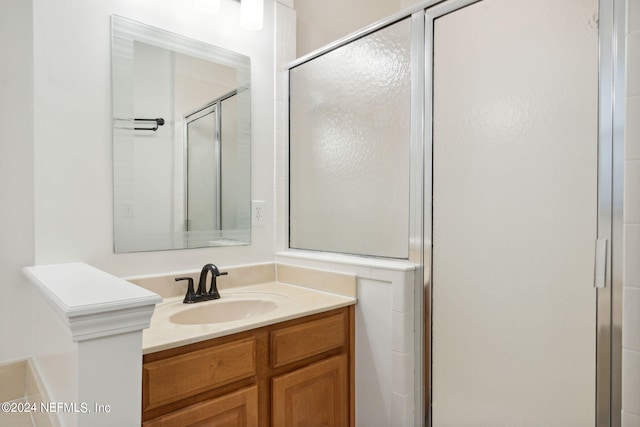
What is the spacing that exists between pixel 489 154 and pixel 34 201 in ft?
5.07

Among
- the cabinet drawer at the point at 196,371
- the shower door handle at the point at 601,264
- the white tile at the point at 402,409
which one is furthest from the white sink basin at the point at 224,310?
the shower door handle at the point at 601,264

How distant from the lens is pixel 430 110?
4.67ft

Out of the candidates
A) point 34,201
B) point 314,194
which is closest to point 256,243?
point 314,194

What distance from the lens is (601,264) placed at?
1030 millimetres

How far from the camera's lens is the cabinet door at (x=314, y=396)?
4.34 ft

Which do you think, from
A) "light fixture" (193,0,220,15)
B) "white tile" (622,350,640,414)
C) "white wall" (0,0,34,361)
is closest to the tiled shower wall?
"white tile" (622,350,640,414)

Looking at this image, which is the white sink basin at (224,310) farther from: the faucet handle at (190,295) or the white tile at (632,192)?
the white tile at (632,192)

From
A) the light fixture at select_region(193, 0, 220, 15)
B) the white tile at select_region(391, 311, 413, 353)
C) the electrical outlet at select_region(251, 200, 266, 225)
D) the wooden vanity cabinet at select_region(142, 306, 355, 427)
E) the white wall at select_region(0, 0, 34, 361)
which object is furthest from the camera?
the electrical outlet at select_region(251, 200, 266, 225)

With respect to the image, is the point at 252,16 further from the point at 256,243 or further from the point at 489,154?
the point at 489,154

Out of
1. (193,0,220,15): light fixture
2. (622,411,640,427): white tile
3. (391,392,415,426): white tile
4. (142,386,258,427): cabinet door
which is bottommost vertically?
(391,392,415,426): white tile

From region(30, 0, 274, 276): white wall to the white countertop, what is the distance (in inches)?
9.9

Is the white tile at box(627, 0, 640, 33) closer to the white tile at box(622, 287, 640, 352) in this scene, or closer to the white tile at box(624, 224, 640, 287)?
the white tile at box(624, 224, 640, 287)

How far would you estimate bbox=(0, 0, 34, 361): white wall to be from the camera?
1288 mm

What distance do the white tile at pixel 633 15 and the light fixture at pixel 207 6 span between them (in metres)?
1.49
